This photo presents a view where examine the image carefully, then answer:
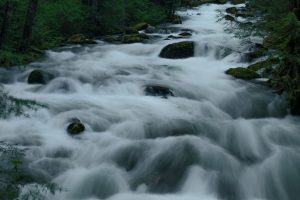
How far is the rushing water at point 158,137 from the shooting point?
720 cm

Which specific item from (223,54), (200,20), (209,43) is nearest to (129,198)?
(223,54)

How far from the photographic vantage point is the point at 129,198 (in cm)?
674

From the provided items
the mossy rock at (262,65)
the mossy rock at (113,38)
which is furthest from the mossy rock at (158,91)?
the mossy rock at (113,38)

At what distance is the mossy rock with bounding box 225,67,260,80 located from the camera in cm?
1369

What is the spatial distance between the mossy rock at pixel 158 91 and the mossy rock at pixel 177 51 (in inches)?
211

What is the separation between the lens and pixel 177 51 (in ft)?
57.1

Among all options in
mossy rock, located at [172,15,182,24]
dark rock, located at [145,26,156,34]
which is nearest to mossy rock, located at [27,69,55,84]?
dark rock, located at [145,26,156,34]

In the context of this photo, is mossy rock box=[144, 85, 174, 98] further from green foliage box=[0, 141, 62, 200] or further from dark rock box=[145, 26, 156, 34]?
dark rock box=[145, 26, 156, 34]

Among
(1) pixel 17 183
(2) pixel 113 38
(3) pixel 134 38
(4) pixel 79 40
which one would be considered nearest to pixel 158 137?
(1) pixel 17 183

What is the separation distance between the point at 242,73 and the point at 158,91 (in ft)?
11.6

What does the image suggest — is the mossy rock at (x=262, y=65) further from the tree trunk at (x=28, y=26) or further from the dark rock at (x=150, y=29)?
the dark rock at (x=150, y=29)

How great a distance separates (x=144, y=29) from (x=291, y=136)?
15.9 meters

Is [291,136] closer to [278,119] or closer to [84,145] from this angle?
[278,119]

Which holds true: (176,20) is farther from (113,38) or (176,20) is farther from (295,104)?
(295,104)
